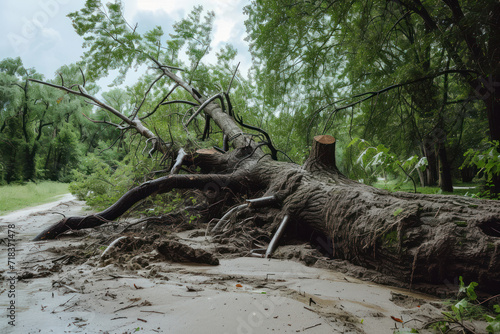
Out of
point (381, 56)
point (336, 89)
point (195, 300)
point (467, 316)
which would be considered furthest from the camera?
point (336, 89)

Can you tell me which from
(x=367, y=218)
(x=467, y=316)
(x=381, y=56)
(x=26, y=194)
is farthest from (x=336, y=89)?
(x=26, y=194)

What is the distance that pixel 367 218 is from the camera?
113 inches

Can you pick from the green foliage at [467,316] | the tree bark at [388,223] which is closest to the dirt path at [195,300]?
the green foliage at [467,316]

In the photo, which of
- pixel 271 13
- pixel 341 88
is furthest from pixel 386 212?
pixel 341 88

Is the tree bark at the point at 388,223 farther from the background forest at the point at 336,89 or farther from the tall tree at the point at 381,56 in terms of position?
the tall tree at the point at 381,56

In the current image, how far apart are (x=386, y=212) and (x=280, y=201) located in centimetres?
172

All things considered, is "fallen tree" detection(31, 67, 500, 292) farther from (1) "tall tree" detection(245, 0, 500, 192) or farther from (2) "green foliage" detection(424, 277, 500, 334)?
(1) "tall tree" detection(245, 0, 500, 192)

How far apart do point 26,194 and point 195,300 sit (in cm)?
1186

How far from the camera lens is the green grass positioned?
8.69m

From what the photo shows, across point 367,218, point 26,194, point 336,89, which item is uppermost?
point 336,89

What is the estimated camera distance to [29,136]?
45.2ft

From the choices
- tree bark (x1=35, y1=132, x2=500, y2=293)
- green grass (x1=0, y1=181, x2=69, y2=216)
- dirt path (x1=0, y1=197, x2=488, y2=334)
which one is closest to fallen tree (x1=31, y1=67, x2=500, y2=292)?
tree bark (x1=35, y1=132, x2=500, y2=293)

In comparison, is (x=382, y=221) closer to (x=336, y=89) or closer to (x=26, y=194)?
(x=336, y=89)

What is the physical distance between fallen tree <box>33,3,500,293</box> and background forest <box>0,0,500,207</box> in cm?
64
